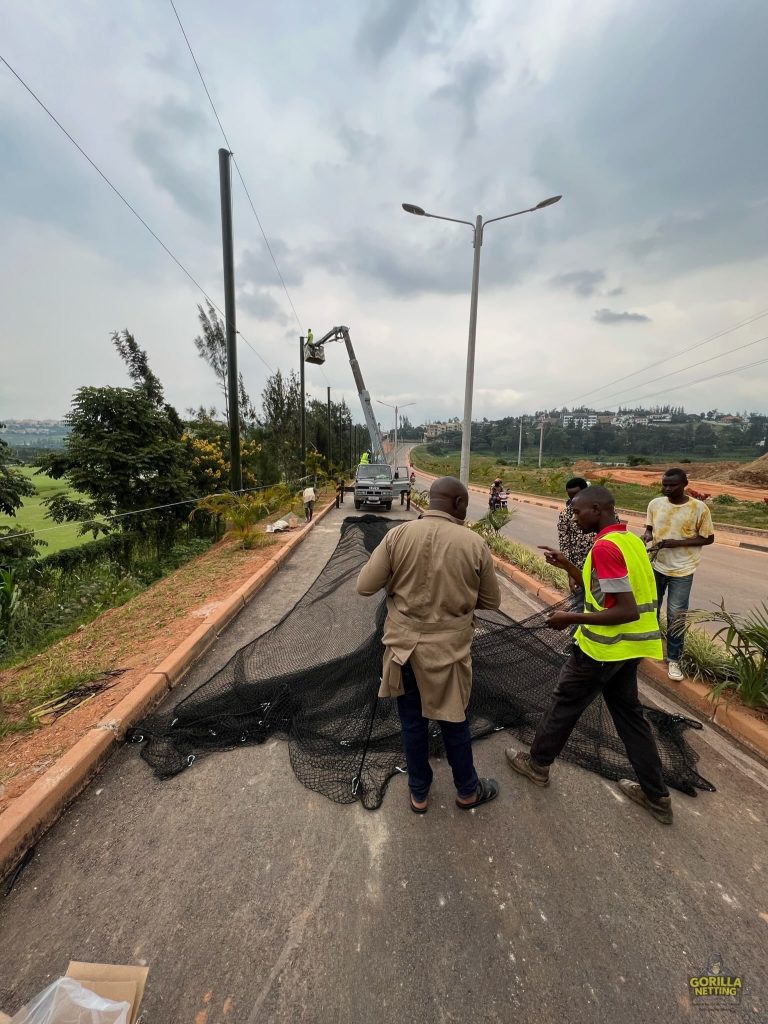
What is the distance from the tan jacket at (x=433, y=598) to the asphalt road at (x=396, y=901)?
74 centimetres

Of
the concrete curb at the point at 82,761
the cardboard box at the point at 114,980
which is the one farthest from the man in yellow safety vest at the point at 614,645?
the concrete curb at the point at 82,761

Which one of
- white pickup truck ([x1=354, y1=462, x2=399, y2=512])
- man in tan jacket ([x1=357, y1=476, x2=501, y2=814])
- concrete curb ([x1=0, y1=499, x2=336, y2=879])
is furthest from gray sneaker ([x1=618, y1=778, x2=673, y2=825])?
white pickup truck ([x1=354, y1=462, x2=399, y2=512])

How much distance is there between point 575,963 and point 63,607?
23.9 feet

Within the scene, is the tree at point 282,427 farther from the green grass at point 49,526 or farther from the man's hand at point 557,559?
the man's hand at point 557,559

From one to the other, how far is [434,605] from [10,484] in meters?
8.05

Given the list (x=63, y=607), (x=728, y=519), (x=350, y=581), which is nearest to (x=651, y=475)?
(x=728, y=519)

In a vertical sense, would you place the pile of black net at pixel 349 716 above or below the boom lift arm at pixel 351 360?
below

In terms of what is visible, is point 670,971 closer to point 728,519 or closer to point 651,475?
point 728,519

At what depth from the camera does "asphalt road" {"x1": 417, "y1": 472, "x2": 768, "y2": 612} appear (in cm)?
641

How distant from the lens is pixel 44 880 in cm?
193

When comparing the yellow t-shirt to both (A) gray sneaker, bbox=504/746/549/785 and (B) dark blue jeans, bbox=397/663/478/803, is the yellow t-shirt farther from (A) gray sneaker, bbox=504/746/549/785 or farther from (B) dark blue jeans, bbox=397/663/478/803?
(B) dark blue jeans, bbox=397/663/478/803

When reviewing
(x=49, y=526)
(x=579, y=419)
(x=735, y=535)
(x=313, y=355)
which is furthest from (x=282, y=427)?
(x=579, y=419)

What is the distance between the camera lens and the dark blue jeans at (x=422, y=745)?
2217 millimetres

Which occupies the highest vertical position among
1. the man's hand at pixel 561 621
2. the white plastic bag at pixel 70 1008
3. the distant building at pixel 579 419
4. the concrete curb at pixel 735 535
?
the distant building at pixel 579 419
